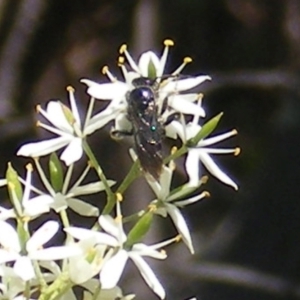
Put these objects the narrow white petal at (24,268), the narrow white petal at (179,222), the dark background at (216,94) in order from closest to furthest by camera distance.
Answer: the narrow white petal at (24,268)
the narrow white petal at (179,222)
the dark background at (216,94)

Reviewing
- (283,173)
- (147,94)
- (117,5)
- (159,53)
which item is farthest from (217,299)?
(147,94)

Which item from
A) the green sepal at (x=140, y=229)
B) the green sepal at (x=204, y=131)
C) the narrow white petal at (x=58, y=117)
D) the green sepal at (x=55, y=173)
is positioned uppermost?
the narrow white petal at (x=58, y=117)

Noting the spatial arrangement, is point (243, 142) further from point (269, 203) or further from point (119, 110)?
point (119, 110)

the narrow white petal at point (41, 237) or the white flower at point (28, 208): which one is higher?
the white flower at point (28, 208)

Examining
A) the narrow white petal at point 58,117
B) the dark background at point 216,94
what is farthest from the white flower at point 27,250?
the dark background at point 216,94

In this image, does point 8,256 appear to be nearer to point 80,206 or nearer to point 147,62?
point 80,206

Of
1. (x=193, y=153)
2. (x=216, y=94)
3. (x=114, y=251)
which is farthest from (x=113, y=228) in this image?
(x=216, y=94)

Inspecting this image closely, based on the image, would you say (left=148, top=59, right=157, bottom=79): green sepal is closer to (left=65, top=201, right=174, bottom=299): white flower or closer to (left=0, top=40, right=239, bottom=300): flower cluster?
(left=0, top=40, right=239, bottom=300): flower cluster

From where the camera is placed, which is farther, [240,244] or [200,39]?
[200,39]

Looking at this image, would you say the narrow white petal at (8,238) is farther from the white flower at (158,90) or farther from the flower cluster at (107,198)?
the white flower at (158,90)
